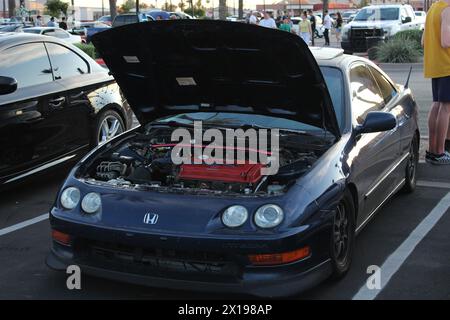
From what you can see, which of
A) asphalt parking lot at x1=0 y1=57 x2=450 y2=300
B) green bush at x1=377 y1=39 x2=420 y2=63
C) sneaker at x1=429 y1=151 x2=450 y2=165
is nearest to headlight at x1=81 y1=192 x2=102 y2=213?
asphalt parking lot at x1=0 y1=57 x2=450 y2=300

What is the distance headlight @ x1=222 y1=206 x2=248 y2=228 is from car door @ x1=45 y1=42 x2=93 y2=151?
10.8 feet

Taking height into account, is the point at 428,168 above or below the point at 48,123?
below

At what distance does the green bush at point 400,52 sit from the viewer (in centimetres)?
1866

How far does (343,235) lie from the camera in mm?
4172

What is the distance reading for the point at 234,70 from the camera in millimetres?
4531

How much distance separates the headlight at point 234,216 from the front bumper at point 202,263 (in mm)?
111

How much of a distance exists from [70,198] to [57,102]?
263 cm

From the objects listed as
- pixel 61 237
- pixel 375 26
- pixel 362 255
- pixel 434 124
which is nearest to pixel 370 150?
pixel 362 255

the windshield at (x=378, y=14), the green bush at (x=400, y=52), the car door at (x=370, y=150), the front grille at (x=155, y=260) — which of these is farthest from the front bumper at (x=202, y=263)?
the windshield at (x=378, y=14)

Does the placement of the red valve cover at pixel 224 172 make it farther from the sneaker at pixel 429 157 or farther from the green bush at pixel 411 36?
the green bush at pixel 411 36

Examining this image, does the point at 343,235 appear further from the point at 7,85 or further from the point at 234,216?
the point at 7,85

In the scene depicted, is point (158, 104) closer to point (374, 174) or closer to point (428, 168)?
point (374, 174)
